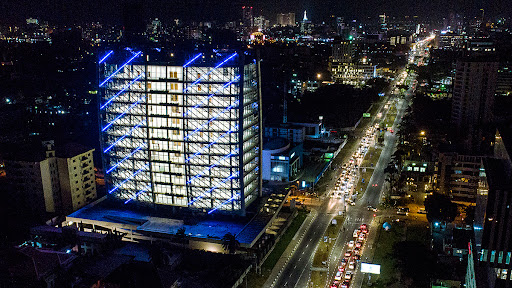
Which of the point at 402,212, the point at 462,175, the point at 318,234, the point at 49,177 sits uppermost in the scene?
the point at 49,177

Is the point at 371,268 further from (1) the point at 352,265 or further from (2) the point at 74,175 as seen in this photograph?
(2) the point at 74,175

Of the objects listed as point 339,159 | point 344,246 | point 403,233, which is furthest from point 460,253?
point 339,159

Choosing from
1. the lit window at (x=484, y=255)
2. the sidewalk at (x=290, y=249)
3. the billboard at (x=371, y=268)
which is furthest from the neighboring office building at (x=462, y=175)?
the lit window at (x=484, y=255)

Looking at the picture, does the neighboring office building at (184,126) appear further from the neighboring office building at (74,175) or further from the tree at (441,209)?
the tree at (441,209)

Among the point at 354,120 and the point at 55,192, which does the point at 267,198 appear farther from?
the point at 354,120

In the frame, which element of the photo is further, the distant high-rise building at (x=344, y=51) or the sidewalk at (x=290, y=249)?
the distant high-rise building at (x=344, y=51)

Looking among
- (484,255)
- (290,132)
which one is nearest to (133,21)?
(290,132)
